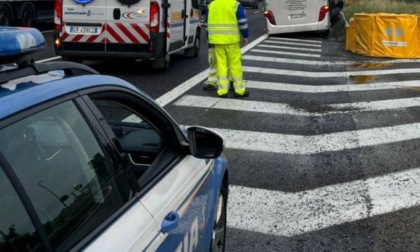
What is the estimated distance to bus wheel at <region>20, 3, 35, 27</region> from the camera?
59.3ft

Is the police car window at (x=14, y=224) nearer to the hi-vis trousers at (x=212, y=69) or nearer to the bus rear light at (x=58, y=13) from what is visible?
the hi-vis trousers at (x=212, y=69)

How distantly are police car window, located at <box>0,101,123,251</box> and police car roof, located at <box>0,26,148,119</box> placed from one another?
0.06 meters

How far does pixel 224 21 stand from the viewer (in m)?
9.70

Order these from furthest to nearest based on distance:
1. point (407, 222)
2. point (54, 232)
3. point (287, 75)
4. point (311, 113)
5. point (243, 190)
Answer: point (287, 75), point (311, 113), point (243, 190), point (407, 222), point (54, 232)

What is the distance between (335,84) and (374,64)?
3234mm

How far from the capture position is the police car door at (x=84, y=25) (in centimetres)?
1092

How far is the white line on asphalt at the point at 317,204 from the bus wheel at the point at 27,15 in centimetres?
1436

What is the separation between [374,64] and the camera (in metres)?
14.0

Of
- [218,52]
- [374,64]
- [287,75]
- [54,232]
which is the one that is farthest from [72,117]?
[374,64]

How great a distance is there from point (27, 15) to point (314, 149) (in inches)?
558

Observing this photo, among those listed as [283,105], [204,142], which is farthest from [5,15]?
[204,142]

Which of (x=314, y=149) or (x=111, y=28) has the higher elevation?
(x=111, y=28)

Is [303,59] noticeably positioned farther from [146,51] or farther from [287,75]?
[146,51]

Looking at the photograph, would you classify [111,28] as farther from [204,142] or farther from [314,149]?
[204,142]
